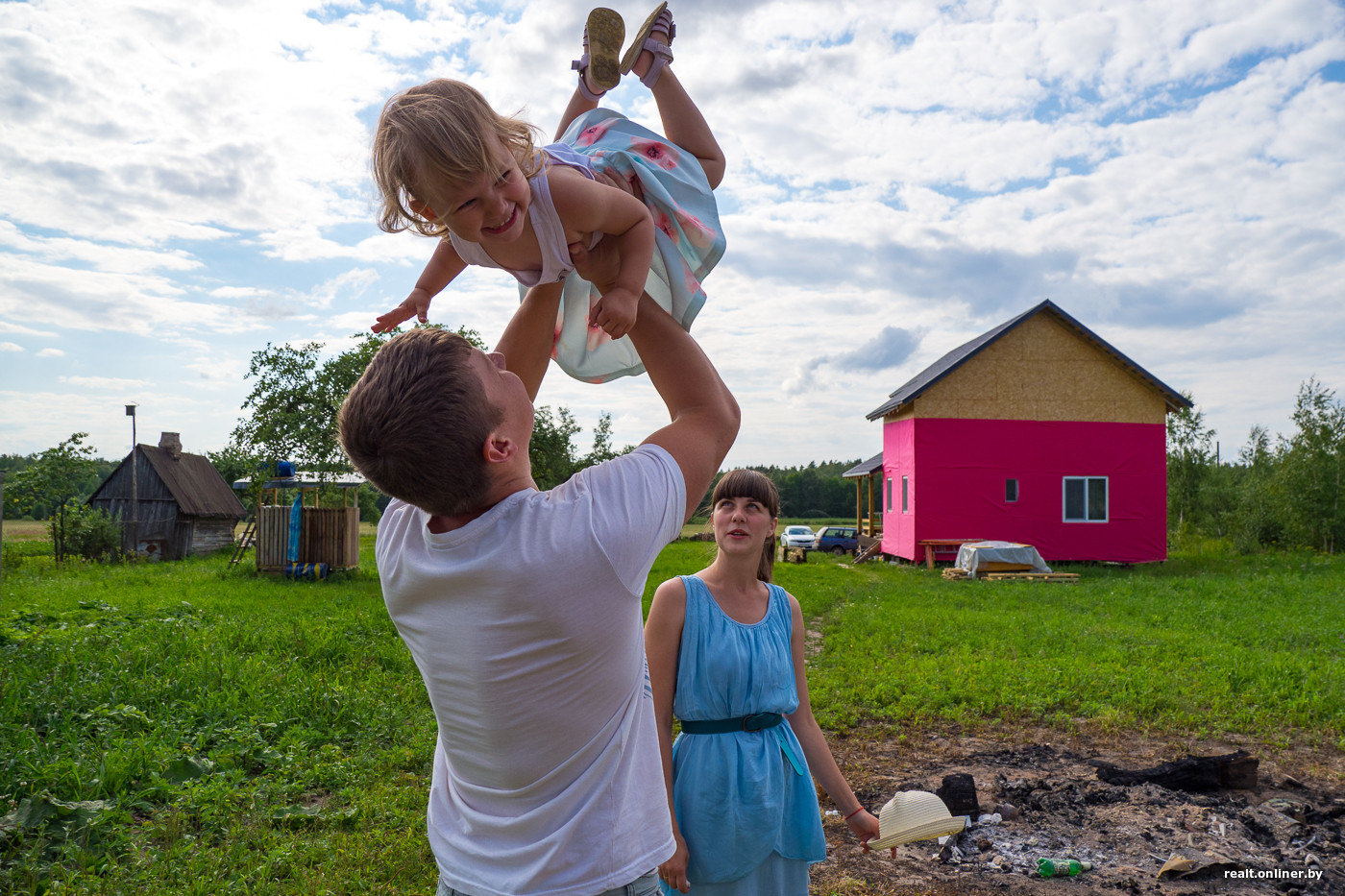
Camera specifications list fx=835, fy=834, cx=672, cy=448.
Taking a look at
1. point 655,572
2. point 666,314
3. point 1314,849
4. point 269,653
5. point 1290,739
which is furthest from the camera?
point 655,572

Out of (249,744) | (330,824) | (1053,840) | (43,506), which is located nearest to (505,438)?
(330,824)

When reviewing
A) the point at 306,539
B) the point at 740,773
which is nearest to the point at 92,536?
the point at 306,539

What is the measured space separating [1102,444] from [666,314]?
2224 centimetres

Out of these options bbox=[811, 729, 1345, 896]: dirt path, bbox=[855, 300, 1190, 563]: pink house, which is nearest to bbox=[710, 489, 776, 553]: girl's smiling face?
bbox=[811, 729, 1345, 896]: dirt path

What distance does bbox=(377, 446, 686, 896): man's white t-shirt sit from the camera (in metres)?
1.42

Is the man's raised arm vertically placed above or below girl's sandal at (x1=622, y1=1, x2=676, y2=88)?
below

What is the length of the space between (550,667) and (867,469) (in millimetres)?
28322

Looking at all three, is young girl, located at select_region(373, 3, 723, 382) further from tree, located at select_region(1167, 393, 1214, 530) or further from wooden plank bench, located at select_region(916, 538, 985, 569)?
tree, located at select_region(1167, 393, 1214, 530)

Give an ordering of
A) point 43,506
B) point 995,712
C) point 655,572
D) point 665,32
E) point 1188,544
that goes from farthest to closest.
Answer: point 1188,544 → point 43,506 → point 655,572 → point 995,712 → point 665,32

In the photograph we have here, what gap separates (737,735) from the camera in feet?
9.30

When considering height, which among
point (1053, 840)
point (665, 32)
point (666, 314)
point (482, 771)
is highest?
point (665, 32)

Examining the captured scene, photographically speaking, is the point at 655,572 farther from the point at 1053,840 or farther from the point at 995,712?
the point at 1053,840

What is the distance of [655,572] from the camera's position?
58.3 ft

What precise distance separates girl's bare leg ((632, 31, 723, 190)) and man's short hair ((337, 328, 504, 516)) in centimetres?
119
